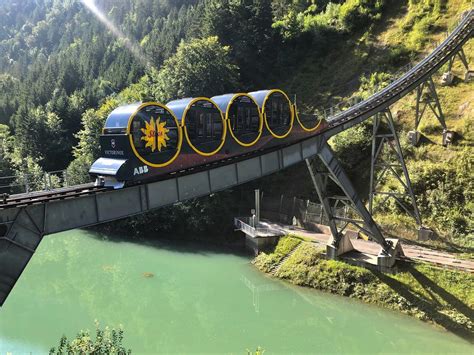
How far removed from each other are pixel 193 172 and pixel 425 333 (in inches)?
534

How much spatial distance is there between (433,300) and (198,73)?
28944 mm

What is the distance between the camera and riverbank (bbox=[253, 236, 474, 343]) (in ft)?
66.9

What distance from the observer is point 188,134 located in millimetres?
16469

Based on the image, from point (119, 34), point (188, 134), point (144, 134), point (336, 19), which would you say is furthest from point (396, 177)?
point (119, 34)

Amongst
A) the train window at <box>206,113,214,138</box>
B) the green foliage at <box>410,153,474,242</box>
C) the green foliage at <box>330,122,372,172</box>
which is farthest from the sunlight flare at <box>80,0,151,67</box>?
the train window at <box>206,113,214,138</box>

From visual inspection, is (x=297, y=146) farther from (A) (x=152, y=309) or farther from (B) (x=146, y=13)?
(B) (x=146, y=13)

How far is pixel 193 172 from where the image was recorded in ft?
53.2

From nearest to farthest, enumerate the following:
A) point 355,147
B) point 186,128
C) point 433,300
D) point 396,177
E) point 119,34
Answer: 1. point 186,128
2. point 433,300
3. point 396,177
4. point 355,147
5. point 119,34

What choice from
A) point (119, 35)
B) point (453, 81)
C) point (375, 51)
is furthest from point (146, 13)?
point (453, 81)

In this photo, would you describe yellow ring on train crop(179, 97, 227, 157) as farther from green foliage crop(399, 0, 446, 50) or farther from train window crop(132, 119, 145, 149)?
green foliage crop(399, 0, 446, 50)

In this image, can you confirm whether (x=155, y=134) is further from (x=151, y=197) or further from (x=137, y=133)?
(x=151, y=197)

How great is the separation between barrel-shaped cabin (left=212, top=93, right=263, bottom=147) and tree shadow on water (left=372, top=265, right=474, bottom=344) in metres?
11.3

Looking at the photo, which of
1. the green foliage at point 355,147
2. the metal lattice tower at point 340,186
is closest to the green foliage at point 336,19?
Result: the green foliage at point 355,147

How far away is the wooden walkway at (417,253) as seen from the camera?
22.7m
